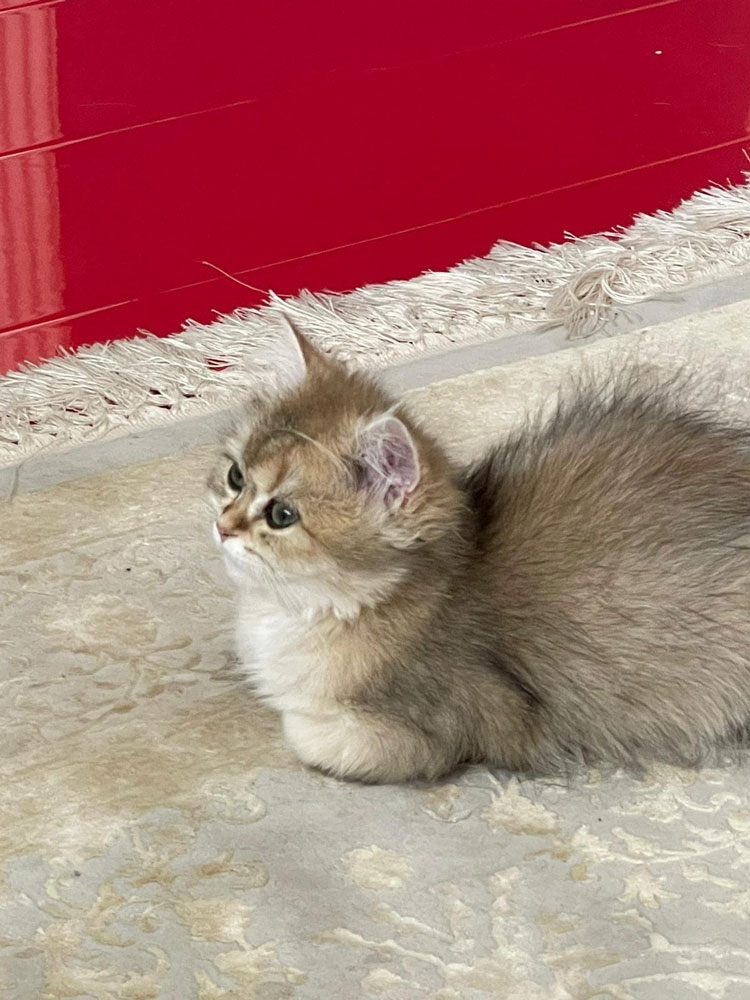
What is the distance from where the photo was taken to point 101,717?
1.80m

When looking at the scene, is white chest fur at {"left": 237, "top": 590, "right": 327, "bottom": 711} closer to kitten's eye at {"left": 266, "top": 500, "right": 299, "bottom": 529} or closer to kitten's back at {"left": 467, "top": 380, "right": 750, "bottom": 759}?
kitten's eye at {"left": 266, "top": 500, "right": 299, "bottom": 529}

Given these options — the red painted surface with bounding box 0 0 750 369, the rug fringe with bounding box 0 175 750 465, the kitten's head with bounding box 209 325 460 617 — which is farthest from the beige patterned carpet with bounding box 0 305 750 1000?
the red painted surface with bounding box 0 0 750 369

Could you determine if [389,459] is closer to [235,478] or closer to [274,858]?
[235,478]

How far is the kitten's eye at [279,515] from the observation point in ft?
5.24

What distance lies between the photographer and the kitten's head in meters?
1.57

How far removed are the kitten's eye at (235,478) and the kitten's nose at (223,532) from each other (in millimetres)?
50

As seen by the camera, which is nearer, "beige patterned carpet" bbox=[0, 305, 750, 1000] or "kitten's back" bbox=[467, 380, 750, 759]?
"beige patterned carpet" bbox=[0, 305, 750, 1000]

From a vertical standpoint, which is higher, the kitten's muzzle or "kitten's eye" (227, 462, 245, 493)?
"kitten's eye" (227, 462, 245, 493)

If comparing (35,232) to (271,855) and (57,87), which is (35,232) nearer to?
(57,87)

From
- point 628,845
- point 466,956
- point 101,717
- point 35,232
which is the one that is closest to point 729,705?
point 628,845

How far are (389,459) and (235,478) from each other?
22 cm

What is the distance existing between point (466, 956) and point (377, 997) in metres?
0.11

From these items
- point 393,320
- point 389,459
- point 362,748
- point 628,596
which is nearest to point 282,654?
point 362,748

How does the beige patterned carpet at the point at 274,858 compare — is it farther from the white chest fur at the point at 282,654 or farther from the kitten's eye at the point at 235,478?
the kitten's eye at the point at 235,478
